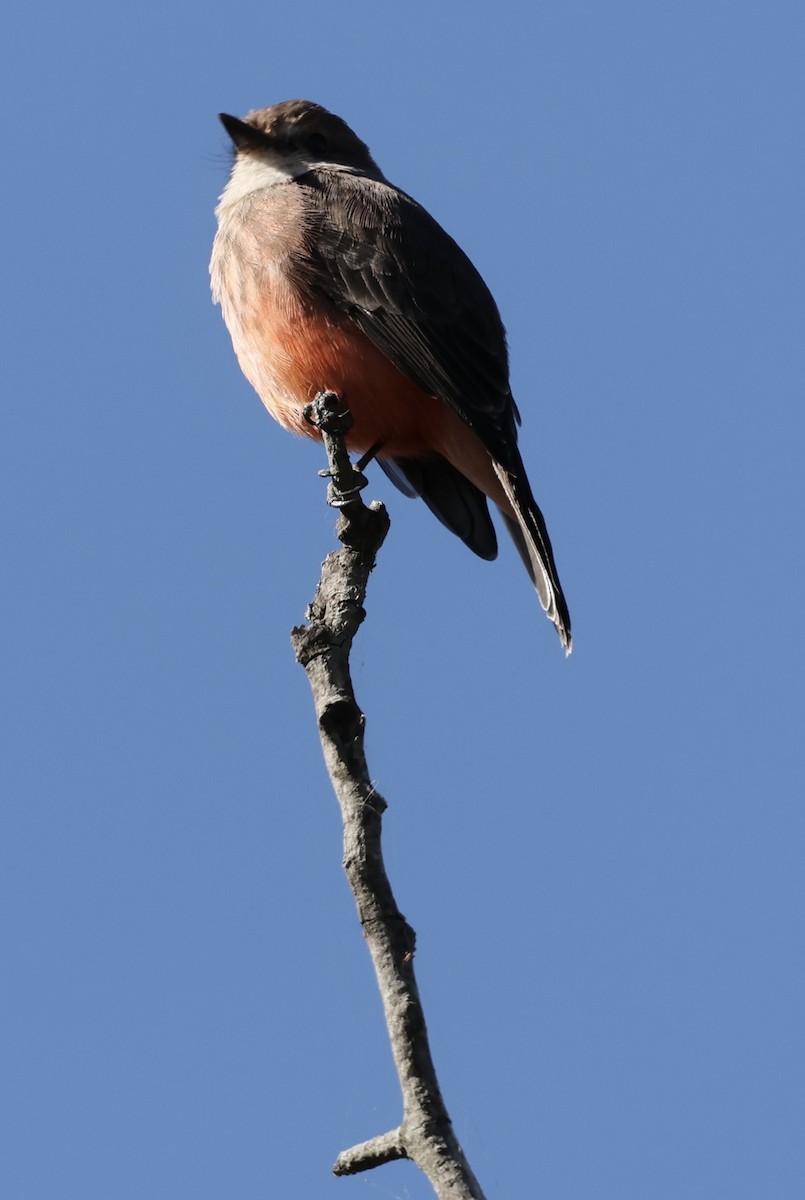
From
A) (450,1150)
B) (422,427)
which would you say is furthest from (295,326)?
(450,1150)

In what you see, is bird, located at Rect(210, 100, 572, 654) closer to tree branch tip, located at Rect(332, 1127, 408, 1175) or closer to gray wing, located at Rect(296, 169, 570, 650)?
gray wing, located at Rect(296, 169, 570, 650)

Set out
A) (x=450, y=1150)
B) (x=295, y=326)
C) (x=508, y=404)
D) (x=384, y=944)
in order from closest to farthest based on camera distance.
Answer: (x=450, y=1150), (x=384, y=944), (x=295, y=326), (x=508, y=404)

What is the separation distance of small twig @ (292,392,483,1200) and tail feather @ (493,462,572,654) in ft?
5.30

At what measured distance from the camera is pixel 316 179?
8.64m

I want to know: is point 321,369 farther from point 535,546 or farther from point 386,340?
point 535,546

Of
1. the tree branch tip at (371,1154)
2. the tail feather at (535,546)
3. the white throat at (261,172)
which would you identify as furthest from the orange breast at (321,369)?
the tree branch tip at (371,1154)

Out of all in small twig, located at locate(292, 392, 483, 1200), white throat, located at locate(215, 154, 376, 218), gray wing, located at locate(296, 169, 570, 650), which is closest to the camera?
small twig, located at locate(292, 392, 483, 1200)

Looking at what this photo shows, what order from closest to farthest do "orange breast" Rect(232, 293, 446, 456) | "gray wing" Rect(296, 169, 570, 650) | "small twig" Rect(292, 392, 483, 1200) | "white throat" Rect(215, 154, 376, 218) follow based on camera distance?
1. "small twig" Rect(292, 392, 483, 1200)
2. "orange breast" Rect(232, 293, 446, 456)
3. "gray wing" Rect(296, 169, 570, 650)
4. "white throat" Rect(215, 154, 376, 218)

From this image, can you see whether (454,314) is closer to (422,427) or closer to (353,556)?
(422,427)

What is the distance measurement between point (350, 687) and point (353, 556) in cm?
107

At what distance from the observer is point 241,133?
9047mm

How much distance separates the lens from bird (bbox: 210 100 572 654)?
780 centimetres

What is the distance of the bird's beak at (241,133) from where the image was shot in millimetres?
9031

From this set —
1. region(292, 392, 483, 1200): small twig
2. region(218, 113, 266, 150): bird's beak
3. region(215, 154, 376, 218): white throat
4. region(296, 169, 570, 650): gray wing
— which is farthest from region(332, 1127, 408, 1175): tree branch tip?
region(218, 113, 266, 150): bird's beak
